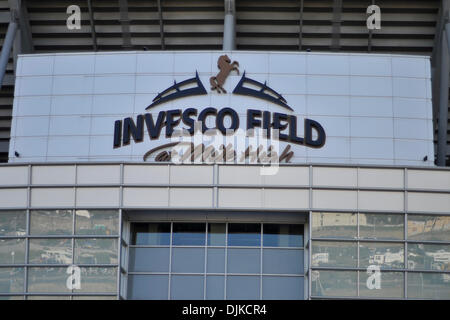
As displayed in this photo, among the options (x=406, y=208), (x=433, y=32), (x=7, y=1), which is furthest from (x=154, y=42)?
(x=406, y=208)

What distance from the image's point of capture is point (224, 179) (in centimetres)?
2802

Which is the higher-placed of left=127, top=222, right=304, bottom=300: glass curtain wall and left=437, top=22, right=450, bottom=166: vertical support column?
left=437, top=22, right=450, bottom=166: vertical support column

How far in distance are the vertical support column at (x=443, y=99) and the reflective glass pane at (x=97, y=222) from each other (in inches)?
490

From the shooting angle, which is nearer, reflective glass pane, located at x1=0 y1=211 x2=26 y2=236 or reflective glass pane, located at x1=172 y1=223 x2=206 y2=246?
reflective glass pane, located at x1=0 y1=211 x2=26 y2=236

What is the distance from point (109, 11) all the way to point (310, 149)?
11583 mm

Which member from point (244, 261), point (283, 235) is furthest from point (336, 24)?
point (244, 261)

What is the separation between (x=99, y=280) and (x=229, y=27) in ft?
39.2

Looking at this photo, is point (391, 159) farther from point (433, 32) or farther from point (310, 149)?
point (433, 32)

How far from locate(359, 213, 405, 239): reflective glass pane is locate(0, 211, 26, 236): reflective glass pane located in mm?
10703

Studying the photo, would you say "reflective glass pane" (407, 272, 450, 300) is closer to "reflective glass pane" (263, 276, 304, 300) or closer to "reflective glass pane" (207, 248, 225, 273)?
"reflective glass pane" (263, 276, 304, 300)

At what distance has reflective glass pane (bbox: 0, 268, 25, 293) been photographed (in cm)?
2748

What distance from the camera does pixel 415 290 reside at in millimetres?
27047

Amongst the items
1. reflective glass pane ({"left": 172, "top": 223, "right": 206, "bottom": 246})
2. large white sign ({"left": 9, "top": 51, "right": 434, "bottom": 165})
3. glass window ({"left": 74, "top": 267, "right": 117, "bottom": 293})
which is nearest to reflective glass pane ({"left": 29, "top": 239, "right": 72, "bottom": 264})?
glass window ({"left": 74, "top": 267, "right": 117, "bottom": 293})

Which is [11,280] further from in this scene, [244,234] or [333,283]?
[333,283]
